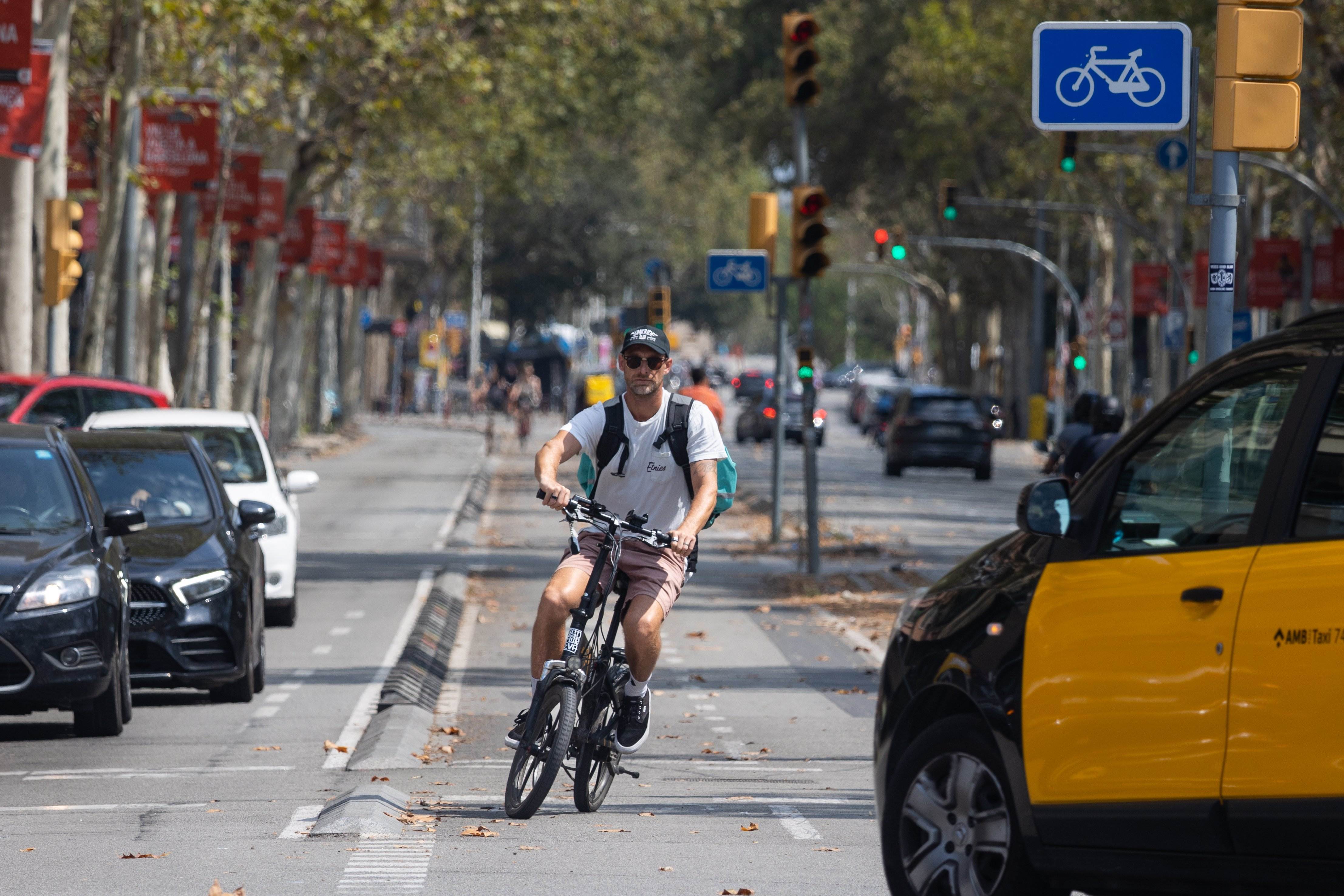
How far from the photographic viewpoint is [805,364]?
2055cm

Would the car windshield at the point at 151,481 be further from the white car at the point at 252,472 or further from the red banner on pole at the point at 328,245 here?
the red banner on pole at the point at 328,245

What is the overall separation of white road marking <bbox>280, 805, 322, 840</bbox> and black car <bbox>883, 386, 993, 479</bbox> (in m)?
33.1

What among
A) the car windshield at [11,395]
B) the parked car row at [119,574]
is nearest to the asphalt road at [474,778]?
the parked car row at [119,574]

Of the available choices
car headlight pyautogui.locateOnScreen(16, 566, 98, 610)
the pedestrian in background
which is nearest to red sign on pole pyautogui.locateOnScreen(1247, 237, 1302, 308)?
the pedestrian in background

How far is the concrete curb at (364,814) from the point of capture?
781 centimetres

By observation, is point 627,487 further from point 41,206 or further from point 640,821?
point 41,206

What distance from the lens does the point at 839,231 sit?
4786 inches

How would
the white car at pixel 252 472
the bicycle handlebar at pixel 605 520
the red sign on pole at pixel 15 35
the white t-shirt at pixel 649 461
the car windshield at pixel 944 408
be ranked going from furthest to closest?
the car windshield at pixel 944 408
the red sign on pole at pixel 15 35
the white car at pixel 252 472
the white t-shirt at pixel 649 461
the bicycle handlebar at pixel 605 520

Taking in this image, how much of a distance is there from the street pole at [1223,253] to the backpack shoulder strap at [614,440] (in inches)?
96.9

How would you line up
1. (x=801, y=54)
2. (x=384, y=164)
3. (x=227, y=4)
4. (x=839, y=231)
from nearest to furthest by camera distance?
(x=801, y=54) < (x=227, y=4) < (x=384, y=164) < (x=839, y=231)

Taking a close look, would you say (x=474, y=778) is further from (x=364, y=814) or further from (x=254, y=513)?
(x=254, y=513)

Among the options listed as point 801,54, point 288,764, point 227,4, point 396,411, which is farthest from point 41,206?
point 396,411

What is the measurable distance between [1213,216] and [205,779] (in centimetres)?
486

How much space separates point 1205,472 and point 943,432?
36.2 m
